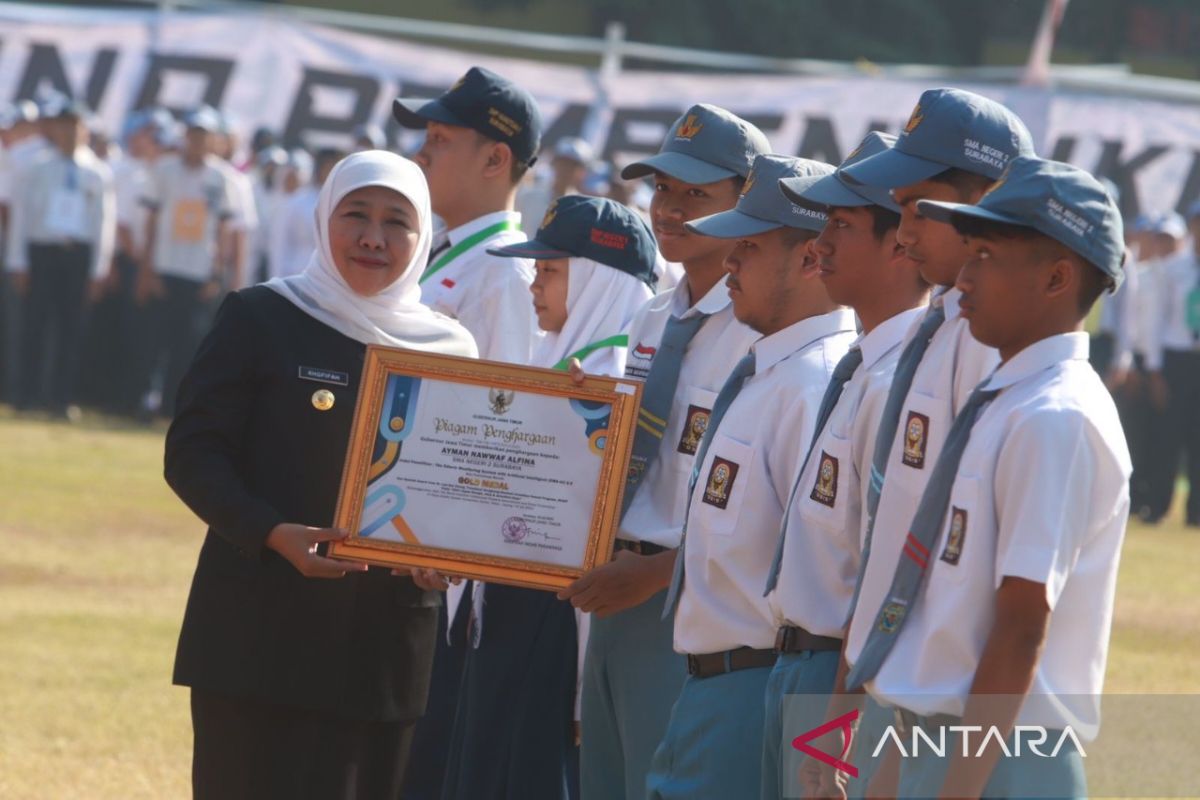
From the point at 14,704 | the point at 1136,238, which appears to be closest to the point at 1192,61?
the point at 1136,238

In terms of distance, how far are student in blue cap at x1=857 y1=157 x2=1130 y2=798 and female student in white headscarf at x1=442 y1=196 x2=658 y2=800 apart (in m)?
1.98

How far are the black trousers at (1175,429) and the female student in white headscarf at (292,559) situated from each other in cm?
1441

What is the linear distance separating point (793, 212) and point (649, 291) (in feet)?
4.04

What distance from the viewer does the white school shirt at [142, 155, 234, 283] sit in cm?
1880

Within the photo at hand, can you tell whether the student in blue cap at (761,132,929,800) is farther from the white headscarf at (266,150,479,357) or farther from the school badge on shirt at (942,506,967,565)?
the white headscarf at (266,150,479,357)

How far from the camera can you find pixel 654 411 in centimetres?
500

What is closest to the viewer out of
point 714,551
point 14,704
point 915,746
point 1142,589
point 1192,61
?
point 915,746

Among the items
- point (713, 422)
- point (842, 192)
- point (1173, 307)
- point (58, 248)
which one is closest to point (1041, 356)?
point (842, 192)

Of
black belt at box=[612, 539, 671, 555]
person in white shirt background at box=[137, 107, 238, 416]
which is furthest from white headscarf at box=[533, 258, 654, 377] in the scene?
person in white shirt background at box=[137, 107, 238, 416]

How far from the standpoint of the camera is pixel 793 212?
4.65m

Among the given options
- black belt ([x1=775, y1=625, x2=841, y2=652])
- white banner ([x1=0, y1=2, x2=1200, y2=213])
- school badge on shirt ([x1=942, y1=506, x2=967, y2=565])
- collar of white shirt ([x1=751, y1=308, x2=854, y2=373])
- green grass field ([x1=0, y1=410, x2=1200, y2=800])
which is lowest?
green grass field ([x1=0, y1=410, x2=1200, y2=800])

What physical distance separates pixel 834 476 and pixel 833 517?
89mm

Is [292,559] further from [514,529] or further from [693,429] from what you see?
[693,429]

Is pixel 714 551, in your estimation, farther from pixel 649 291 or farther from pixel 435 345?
pixel 649 291
